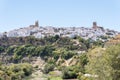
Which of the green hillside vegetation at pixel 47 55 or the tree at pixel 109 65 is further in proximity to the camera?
the green hillside vegetation at pixel 47 55

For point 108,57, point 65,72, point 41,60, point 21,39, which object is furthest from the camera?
point 21,39

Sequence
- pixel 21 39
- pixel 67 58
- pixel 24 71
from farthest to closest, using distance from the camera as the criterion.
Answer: pixel 21 39, pixel 67 58, pixel 24 71

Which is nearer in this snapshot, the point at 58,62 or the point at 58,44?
the point at 58,62

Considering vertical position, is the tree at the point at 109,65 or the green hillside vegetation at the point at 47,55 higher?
the tree at the point at 109,65

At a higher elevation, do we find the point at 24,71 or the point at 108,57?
the point at 108,57

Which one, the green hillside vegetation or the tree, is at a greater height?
the tree

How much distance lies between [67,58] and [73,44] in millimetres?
11100

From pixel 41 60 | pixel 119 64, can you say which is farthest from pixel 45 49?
pixel 119 64

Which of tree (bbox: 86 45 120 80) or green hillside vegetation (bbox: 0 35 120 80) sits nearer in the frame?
tree (bbox: 86 45 120 80)

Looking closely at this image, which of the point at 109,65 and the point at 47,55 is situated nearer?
the point at 109,65

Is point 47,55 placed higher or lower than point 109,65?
lower

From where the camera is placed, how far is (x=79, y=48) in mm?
74188

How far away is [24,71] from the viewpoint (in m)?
54.3

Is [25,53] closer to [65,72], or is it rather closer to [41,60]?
[41,60]
